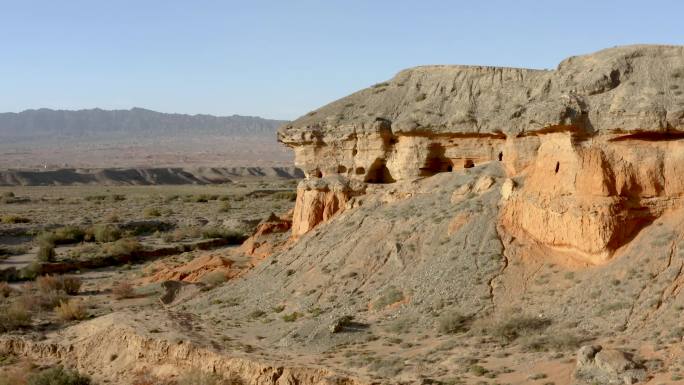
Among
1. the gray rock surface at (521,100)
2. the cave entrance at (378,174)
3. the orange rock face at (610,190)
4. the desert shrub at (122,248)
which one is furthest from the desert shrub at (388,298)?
the desert shrub at (122,248)

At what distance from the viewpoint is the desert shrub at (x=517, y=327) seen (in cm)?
1631

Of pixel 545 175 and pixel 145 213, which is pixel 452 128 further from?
pixel 145 213

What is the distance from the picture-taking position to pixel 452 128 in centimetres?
2356

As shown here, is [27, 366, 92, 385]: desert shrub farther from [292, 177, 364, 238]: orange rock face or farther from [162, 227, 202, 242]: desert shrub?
[162, 227, 202, 242]: desert shrub

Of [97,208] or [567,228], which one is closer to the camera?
A: [567,228]

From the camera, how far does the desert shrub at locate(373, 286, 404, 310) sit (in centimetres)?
1927

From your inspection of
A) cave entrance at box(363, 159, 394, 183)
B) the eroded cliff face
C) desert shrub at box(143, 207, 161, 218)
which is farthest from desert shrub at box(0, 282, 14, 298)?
desert shrub at box(143, 207, 161, 218)

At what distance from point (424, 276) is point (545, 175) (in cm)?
395

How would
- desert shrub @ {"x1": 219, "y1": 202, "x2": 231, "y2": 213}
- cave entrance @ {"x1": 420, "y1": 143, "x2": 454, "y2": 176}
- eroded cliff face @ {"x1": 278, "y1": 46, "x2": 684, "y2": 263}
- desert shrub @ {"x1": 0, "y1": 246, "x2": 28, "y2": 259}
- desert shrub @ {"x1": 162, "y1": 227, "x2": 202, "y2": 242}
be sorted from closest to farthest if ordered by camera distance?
eroded cliff face @ {"x1": 278, "y1": 46, "x2": 684, "y2": 263}, cave entrance @ {"x1": 420, "y1": 143, "x2": 454, "y2": 176}, desert shrub @ {"x1": 0, "y1": 246, "x2": 28, "y2": 259}, desert shrub @ {"x1": 162, "y1": 227, "x2": 202, "y2": 242}, desert shrub @ {"x1": 219, "y1": 202, "x2": 231, "y2": 213}

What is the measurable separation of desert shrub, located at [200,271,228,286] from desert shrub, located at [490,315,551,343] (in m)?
11.9

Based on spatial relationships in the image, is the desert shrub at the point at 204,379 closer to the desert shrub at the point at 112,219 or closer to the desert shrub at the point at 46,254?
the desert shrub at the point at 46,254

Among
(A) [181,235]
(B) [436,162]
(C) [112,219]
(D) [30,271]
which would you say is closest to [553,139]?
(B) [436,162]

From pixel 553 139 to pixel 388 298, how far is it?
18.7ft

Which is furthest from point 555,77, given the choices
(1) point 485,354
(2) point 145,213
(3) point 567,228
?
(2) point 145,213
